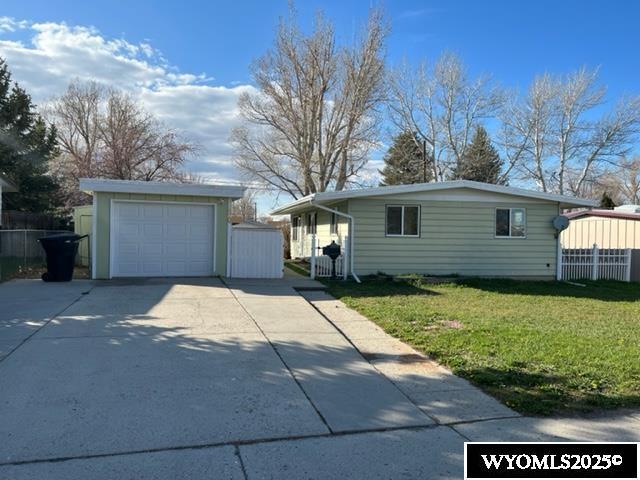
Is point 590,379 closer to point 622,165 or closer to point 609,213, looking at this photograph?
point 609,213

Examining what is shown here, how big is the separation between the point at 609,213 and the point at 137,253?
17.1 m

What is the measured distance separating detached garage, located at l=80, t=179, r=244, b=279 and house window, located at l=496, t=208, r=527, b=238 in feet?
26.0

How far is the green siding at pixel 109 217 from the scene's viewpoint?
12.9m

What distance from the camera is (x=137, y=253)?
527 inches

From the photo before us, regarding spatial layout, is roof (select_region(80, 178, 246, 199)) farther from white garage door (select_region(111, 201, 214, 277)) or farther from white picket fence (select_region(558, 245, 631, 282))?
white picket fence (select_region(558, 245, 631, 282))

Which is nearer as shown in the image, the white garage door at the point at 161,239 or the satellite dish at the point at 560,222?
the white garage door at the point at 161,239

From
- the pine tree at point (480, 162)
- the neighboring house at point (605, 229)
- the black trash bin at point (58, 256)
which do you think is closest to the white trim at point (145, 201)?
the black trash bin at point (58, 256)

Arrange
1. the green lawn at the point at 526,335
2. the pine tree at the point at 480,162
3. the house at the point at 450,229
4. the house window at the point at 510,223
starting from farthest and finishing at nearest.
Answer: the pine tree at the point at 480,162
the house window at the point at 510,223
the house at the point at 450,229
the green lawn at the point at 526,335

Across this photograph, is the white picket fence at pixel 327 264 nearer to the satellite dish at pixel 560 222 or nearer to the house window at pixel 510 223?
the house window at pixel 510 223

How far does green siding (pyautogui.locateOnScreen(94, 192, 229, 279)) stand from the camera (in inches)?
508

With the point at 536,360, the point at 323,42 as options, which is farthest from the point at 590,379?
the point at 323,42

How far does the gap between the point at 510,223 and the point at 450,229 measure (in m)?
2.03

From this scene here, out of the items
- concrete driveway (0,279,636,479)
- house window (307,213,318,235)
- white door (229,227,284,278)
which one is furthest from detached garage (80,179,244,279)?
house window (307,213,318,235)

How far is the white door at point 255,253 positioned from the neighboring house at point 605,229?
13018mm
